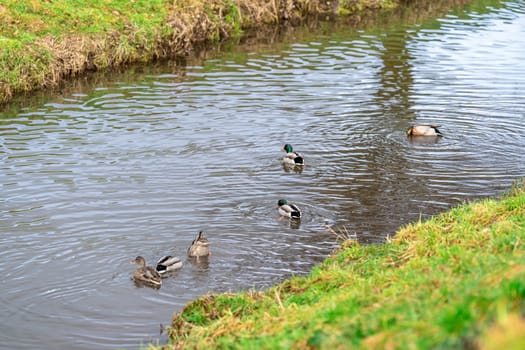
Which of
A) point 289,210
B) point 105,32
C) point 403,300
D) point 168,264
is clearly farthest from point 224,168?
point 105,32

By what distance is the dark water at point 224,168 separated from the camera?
41.3 feet

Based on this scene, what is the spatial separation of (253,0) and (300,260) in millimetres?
22001

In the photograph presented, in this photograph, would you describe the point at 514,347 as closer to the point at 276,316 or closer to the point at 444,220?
the point at 276,316

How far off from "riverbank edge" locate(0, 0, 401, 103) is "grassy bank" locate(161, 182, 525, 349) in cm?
1493

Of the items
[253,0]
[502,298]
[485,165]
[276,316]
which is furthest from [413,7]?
[502,298]

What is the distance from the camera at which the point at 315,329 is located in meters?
7.33

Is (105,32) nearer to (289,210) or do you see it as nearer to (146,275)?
(289,210)

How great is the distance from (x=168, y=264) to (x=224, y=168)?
5.39 m

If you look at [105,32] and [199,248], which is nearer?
[199,248]

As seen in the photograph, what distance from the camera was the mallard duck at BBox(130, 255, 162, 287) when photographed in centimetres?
1231

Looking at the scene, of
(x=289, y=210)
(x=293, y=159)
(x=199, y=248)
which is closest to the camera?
(x=199, y=248)

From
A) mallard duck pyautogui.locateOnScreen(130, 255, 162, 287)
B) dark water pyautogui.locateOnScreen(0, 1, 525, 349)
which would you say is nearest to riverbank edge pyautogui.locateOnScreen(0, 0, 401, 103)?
dark water pyautogui.locateOnScreen(0, 1, 525, 349)

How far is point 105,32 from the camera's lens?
89.5ft

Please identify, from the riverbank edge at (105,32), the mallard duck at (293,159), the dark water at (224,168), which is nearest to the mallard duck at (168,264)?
the dark water at (224,168)
